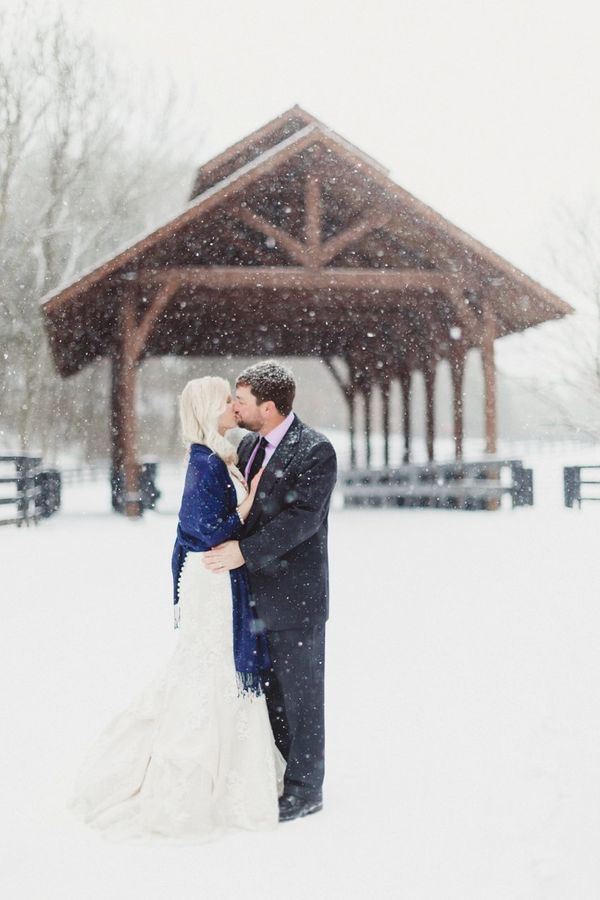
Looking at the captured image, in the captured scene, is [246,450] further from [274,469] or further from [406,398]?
[406,398]

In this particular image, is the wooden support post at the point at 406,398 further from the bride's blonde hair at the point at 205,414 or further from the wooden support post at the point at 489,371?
the bride's blonde hair at the point at 205,414

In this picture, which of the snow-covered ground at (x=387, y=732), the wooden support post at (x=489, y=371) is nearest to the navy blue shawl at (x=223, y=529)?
the snow-covered ground at (x=387, y=732)

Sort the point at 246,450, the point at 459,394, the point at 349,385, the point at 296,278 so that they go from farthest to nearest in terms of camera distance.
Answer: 1. the point at 349,385
2. the point at 459,394
3. the point at 296,278
4. the point at 246,450

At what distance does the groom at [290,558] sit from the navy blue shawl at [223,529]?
0.04 metres

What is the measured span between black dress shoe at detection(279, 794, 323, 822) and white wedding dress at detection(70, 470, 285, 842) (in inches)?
3.0

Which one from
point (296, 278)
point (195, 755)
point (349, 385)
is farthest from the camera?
point (349, 385)

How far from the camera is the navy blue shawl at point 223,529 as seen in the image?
11.2 ft

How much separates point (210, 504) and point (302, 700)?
32.3 inches

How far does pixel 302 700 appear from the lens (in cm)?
357

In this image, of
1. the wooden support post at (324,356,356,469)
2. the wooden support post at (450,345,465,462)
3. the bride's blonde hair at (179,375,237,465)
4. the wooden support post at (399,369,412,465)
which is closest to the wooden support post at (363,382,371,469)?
the wooden support post at (324,356,356,469)

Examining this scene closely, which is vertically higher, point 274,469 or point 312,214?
point 312,214

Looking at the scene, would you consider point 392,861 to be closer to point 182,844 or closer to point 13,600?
point 182,844

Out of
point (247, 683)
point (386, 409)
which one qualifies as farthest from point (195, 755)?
point (386, 409)

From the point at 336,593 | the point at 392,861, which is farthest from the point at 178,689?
the point at 336,593
